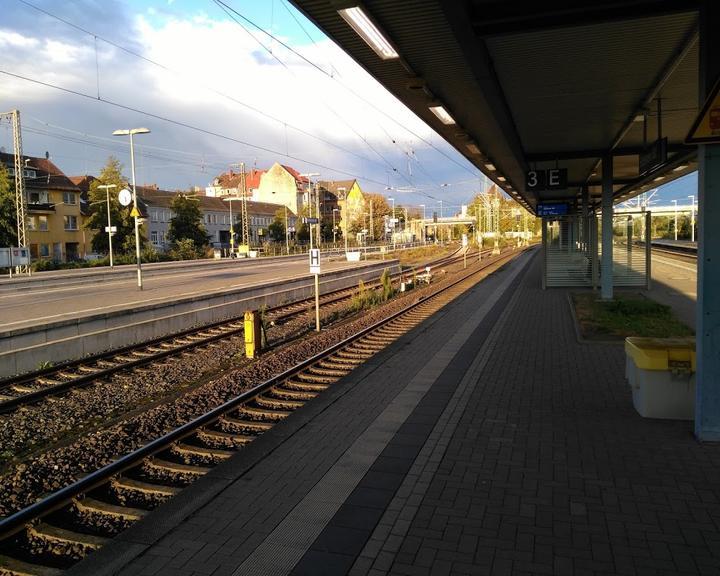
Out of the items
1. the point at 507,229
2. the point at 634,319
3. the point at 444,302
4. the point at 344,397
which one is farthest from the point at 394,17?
the point at 507,229

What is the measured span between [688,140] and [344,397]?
4.94 metres

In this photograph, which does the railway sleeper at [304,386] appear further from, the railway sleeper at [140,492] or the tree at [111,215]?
the tree at [111,215]

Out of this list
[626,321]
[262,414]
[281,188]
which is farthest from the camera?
[281,188]

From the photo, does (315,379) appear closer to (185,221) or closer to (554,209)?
Answer: (554,209)

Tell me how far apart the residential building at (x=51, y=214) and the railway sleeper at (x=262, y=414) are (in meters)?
52.1

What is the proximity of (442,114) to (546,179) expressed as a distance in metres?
7.40

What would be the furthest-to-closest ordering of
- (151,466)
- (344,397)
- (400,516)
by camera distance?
(344,397) → (151,466) → (400,516)

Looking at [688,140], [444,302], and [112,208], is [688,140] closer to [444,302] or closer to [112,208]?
[444,302]

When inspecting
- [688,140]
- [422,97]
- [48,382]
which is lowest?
[48,382]

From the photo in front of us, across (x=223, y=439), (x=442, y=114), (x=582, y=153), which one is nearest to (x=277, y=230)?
(x=582, y=153)

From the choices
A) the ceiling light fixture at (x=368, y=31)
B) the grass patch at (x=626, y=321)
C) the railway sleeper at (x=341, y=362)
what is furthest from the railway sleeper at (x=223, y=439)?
the grass patch at (x=626, y=321)

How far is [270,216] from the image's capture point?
9369 centimetres

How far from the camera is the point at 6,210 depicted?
131 ft

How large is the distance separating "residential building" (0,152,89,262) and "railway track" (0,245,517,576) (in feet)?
170
